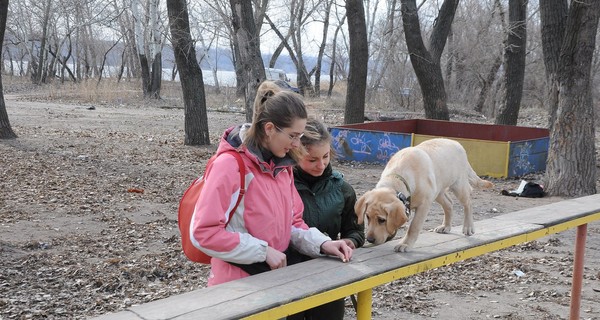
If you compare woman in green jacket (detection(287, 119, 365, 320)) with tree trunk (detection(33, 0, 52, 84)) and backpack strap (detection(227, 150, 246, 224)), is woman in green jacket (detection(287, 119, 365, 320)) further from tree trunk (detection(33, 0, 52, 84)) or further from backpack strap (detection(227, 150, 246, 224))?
tree trunk (detection(33, 0, 52, 84))

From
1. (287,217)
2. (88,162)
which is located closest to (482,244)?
(287,217)

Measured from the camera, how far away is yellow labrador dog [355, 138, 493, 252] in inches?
146

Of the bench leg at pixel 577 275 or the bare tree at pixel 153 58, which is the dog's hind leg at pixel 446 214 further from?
the bare tree at pixel 153 58

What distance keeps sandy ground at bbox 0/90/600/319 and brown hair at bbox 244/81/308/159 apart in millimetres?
2691

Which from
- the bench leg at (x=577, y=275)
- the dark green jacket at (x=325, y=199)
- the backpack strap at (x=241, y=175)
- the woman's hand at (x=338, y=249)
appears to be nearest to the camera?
the backpack strap at (x=241, y=175)

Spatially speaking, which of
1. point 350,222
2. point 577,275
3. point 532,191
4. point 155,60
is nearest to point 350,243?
point 350,222

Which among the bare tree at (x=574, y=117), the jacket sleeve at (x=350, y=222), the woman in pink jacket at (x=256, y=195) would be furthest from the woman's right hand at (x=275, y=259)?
the bare tree at (x=574, y=117)

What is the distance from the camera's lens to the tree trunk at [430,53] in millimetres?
14508

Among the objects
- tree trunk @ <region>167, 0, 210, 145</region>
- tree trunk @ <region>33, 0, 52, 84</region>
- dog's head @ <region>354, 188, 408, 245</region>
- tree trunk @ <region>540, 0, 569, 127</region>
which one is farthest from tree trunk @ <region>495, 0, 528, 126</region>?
tree trunk @ <region>33, 0, 52, 84</region>

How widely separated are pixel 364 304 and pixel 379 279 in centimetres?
23

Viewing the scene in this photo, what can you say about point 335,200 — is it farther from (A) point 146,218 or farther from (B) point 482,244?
(A) point 146,218

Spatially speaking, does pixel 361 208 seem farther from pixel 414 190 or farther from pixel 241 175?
pixel 241 175

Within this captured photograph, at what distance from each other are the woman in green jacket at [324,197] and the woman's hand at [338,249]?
13.1 inches

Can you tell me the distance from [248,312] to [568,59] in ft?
28.1
